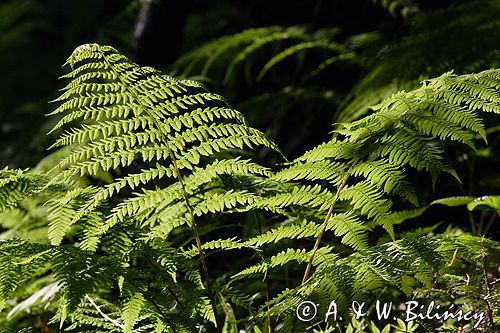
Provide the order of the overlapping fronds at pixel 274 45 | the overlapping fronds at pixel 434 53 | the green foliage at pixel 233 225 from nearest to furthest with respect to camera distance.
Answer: the green foliage at pixel 233 225 < the overlapping fronds at pixel 434 53 < the overlapping fronds at pixel 274 45

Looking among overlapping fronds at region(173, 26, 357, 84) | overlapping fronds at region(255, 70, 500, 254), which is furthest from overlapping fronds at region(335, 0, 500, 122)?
overlapping fronds at region(255, 70, 500, 254)

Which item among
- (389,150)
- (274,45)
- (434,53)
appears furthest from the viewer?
(274,45)

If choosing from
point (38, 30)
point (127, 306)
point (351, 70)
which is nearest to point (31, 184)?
point (127, 306)

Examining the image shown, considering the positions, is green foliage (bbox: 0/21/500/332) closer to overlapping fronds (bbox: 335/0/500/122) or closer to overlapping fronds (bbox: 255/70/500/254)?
overlapping fronds (bbox: 255/70/500/254)

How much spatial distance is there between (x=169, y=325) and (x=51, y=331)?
0.66 metres

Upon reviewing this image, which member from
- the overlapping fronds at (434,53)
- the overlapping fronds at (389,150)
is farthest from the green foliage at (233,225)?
the overlapping fronds at (434,53)

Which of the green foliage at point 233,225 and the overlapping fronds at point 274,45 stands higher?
the overlapping fronds at point 274,45

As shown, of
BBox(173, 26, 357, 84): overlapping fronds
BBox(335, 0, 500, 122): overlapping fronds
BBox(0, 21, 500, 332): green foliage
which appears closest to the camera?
BBox(0, 21, 500, 332): green foliage

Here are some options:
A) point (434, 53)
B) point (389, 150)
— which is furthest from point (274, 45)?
point (389, 150)

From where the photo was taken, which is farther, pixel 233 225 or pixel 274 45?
pixel 274 45

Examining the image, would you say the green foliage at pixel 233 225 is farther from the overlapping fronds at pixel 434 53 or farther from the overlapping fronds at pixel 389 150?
the overlapping fronds at pixel 434 53

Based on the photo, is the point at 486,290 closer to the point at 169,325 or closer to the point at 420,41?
the point at 169,325

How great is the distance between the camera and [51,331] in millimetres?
1784

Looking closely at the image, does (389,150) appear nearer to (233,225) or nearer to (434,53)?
(233,225)
